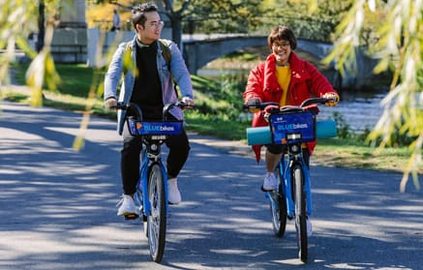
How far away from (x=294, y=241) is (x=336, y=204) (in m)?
2.01

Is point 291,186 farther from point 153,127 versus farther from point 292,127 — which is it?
point 153,127

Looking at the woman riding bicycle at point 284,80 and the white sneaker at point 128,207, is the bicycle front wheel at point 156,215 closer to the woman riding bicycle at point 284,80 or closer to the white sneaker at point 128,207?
the white sneaker at point 128,207

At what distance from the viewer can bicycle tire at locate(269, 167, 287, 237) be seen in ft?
25.1

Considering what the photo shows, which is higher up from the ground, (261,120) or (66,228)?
(261,120)

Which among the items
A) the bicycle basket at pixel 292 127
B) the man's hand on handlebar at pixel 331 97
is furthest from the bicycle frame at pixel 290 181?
the man's hand on handlebar at pixel 331 97

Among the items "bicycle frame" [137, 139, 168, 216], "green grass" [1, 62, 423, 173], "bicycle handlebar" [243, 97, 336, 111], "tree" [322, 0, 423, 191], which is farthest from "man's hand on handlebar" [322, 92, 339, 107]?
"tree" [322, 0, 423, 191]

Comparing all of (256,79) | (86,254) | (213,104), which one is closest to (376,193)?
(256,79)

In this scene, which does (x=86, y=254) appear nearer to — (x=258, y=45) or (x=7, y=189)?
(x=7, y=189)

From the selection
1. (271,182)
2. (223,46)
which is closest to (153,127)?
(271,182)

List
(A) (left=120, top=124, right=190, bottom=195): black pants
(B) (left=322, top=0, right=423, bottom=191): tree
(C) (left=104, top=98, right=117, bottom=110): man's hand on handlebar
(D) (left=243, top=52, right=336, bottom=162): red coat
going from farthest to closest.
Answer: (D) (left=243, top=52, right=336, bottom=162): red coat < (A) (left=120, top=124, right=190, bottom=195): black pants < (C) (left=104, top=98, right=117, bottom=110): man's hand on handlebar < (B) (left=322, top=0, right=423, bottom=191): tree

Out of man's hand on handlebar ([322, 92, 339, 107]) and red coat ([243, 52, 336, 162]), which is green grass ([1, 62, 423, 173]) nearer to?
red coat ([243, 52, 336, 162])

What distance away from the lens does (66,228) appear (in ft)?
26.8

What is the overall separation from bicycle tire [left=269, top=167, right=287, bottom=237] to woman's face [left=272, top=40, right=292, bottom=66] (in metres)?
0.85

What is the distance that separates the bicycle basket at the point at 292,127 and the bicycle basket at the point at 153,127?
673 millimetres
